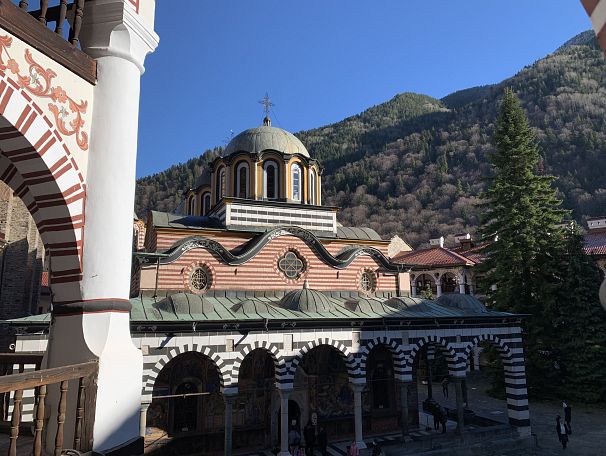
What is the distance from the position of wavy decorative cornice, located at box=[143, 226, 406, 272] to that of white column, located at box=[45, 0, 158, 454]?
10192mm

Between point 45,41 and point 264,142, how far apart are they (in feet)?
49.3

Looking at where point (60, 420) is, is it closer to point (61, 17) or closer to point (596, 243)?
point (61, 17)

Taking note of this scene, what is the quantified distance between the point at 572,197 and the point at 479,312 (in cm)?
6600

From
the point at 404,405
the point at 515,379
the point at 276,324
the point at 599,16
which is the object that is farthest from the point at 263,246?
the point at 599,16

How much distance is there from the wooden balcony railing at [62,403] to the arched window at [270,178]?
47.7 ft

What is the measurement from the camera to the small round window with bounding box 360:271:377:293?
55.8 ft

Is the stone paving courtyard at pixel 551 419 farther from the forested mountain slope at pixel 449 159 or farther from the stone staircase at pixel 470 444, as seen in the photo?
the forested mountain slope at pixel 449 159

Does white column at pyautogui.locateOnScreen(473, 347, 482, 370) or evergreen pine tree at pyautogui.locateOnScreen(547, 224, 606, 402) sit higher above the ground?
evergreen pine tree at pyautogui.locateOnScreen(547, 224, 606, 402)

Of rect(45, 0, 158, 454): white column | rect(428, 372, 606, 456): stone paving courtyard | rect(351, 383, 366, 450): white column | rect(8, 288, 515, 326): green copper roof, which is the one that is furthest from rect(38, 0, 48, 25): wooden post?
rect(428, 372, 606, 456): stone paving courtyard

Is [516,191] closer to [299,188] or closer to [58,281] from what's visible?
[299,188]

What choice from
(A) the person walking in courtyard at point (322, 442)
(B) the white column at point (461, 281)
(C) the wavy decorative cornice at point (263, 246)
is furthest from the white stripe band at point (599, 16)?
(B) the white column at point (461, 281)

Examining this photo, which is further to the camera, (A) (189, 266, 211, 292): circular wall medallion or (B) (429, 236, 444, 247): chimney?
(B) (429, 236, 444, 247): chimney

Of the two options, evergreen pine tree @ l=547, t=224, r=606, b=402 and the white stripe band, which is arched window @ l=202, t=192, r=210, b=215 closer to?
evergreen pine tree @ l=547, t=224, r=606, b=402

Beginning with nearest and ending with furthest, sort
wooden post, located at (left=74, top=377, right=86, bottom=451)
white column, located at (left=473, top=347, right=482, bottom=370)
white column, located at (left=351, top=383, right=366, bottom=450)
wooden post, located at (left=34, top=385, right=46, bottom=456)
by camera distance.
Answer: wooden post, located at (left=34, top=385, right=46, bottom=456) < wooden post, located at (left=74, top=377, right=86, bottom=451) < white column, located at (left=351, top=383, right=366, bottom=450) < white column, located at (left=473, top=347, right=482, bottom=370)
